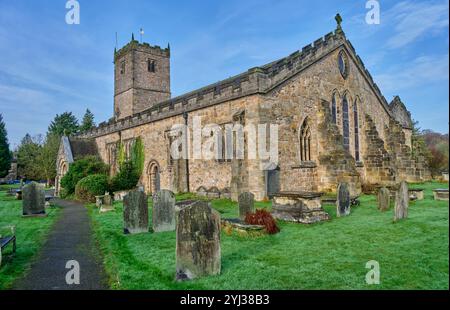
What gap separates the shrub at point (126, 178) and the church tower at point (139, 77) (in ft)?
39.7

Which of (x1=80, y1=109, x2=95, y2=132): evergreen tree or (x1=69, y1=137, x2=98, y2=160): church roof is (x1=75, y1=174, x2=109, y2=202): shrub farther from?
(x1=80, y1=109, x2=95, y2=132): evergreen tree

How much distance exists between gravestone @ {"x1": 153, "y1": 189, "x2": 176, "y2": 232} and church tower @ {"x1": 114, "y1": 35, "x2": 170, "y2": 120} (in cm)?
2856

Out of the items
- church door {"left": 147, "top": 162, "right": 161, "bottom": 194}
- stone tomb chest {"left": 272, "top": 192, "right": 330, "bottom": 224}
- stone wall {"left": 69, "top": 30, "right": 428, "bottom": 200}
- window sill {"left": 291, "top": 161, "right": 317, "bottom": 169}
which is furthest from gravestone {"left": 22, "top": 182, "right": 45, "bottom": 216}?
window sill {"left": 291, "top": 161, "right": 317, "bottom": 169}

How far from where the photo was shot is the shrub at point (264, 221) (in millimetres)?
9031

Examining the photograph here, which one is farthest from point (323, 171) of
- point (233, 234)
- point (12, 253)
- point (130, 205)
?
point (12, 253)

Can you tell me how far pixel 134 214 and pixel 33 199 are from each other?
6.93m

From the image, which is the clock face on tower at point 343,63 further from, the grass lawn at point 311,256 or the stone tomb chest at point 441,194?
the grass lawn at point 311,256

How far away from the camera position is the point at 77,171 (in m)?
25.7

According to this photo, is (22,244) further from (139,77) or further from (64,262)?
(139,77)

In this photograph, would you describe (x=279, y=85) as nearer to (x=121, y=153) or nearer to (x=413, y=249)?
(x=413, y=249)

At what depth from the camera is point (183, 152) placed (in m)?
21.9

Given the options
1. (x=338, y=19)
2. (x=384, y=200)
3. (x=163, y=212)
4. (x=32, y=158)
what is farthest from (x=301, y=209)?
(x=32, y=158)
